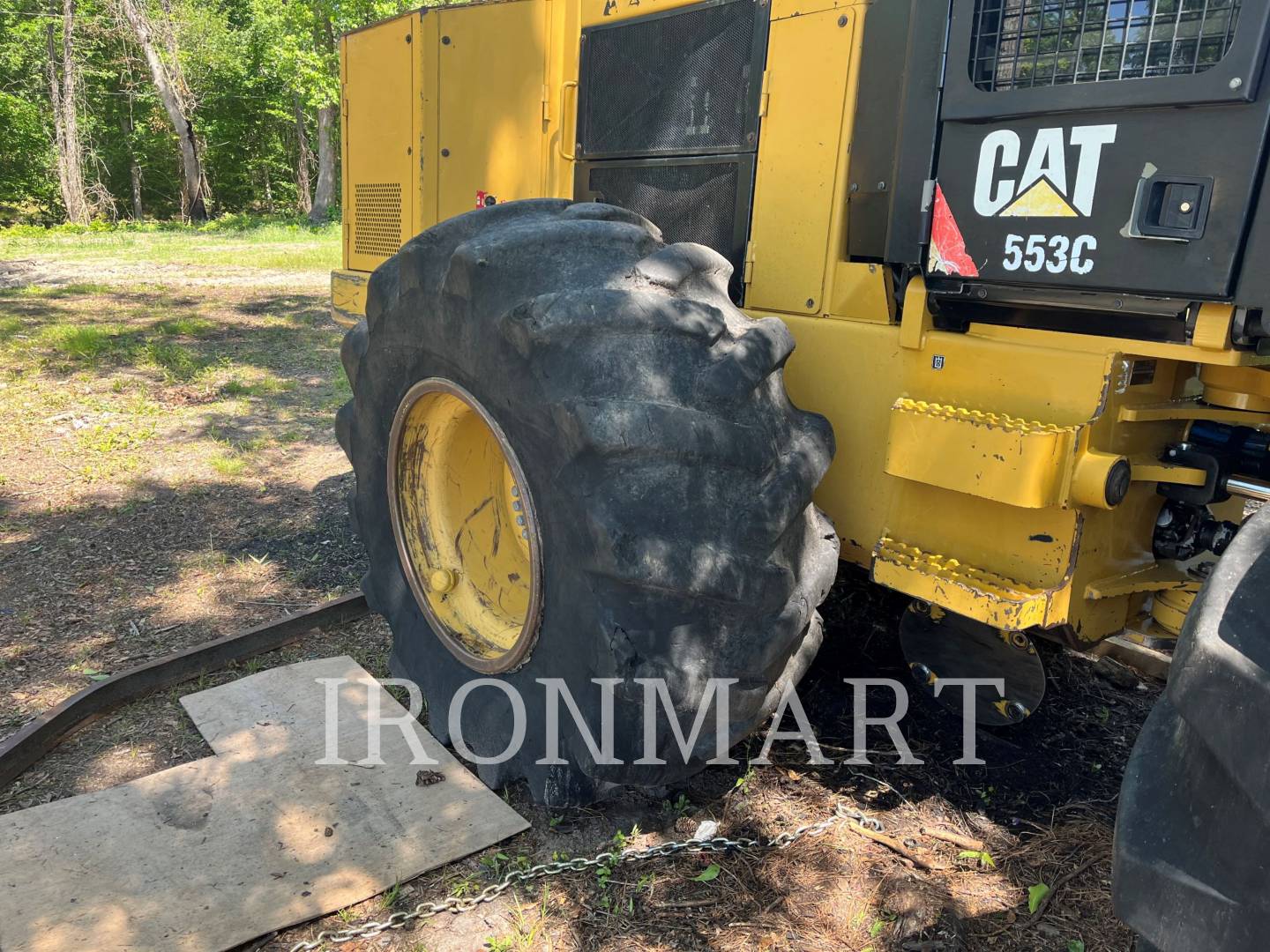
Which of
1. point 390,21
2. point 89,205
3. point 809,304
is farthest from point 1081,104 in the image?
point 89,205

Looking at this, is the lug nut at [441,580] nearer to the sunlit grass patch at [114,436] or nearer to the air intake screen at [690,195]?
the air intake screen at [690,195]

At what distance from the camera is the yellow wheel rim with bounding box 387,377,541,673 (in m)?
2.93

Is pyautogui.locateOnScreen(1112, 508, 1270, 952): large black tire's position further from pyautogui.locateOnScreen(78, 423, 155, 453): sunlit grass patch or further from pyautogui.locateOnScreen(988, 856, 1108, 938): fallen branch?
pyautogui.locateOnScreen(78, 423, 155, 453): sunlit grass patch

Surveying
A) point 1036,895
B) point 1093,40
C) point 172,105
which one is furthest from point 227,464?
point 172,105

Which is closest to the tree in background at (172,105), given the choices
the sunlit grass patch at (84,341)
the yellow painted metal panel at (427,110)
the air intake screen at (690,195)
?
the sunlit grass patch at (84,341)

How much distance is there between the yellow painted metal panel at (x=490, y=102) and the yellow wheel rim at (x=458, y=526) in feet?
3.73

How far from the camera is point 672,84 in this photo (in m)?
3.09

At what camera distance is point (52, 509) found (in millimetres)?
4711

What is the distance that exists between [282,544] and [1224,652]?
4010 millimetres

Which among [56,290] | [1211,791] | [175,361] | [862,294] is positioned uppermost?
[862,294]

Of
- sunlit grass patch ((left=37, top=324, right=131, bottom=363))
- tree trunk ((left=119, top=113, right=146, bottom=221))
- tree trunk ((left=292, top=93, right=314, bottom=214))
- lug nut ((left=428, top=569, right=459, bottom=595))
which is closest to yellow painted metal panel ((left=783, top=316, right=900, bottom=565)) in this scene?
lug nut ((left=428, top=569, right=459, bottom=595))

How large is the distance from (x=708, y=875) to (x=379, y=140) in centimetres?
339

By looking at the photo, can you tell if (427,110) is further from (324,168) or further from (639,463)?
(324,168)

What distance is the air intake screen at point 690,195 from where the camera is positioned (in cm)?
292
